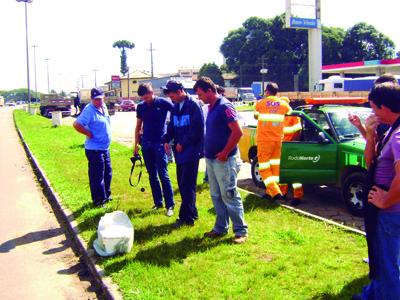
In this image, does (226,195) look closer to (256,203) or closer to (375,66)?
(256,203)

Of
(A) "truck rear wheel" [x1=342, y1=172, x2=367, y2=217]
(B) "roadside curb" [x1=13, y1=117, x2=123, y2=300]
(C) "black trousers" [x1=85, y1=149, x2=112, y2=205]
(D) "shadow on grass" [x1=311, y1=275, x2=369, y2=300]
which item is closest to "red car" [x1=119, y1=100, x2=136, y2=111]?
(B) "roadside curb" [x1=13, y1=117, x2=123, y2=300]

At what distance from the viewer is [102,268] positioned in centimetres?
491

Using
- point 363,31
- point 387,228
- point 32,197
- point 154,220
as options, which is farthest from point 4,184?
point 363,31

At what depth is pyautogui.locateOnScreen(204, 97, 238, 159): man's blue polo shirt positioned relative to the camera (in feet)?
17.1

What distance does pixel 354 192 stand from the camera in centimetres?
662

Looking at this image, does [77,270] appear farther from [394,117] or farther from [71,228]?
[394,117]

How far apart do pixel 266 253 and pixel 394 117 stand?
8.28 feet

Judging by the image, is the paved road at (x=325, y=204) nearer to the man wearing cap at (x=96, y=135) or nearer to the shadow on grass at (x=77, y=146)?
the man wearing cap at (x=96, y=135)

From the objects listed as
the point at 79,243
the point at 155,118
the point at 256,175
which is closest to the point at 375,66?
the point at 256,175

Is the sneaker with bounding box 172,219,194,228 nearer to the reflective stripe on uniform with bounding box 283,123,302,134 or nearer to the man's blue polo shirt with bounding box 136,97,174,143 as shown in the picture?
the man's blue polo shirt with bounding box 136,97,174,143

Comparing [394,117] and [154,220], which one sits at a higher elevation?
[394,117]

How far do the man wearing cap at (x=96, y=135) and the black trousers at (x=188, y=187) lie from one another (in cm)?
168

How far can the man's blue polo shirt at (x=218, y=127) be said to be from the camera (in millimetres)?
5199

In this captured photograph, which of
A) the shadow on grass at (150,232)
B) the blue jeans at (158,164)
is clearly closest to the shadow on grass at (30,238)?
the shadow on grass at (150,232)
